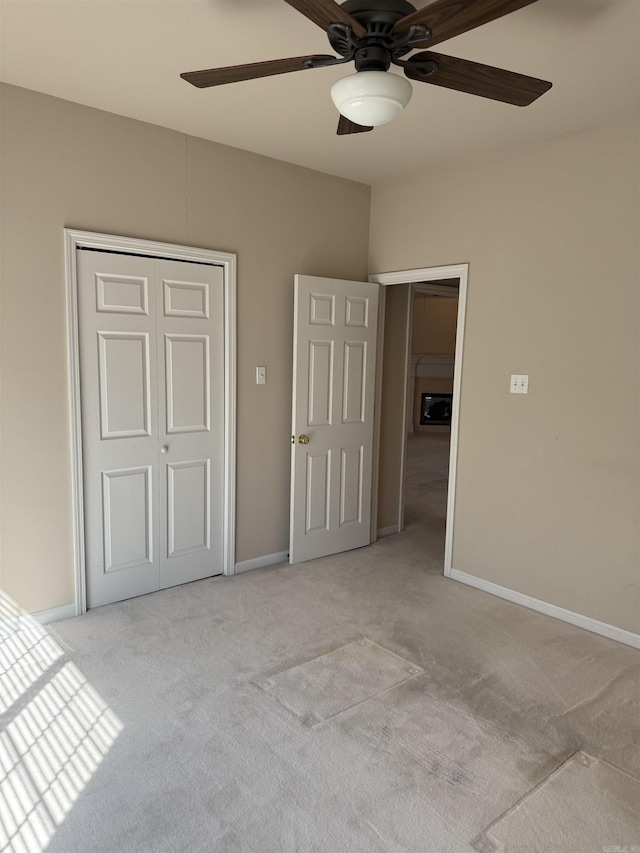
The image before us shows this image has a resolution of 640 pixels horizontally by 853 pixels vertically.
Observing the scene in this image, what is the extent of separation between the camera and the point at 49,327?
2.98 metres

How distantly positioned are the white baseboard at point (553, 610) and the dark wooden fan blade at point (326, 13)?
3.01 metres

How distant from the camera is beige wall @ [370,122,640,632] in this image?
3.07 meters

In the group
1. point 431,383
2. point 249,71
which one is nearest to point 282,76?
point 249,71

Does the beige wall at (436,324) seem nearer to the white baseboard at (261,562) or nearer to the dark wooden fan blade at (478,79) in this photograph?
the white baseboard at (261,562)

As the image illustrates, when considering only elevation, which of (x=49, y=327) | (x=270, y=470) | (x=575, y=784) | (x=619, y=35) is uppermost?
(x=619, y=35)

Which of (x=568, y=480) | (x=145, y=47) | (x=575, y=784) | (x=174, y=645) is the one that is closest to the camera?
(x=575, y=784)

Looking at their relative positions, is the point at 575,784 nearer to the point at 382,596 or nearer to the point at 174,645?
the point at 382,596

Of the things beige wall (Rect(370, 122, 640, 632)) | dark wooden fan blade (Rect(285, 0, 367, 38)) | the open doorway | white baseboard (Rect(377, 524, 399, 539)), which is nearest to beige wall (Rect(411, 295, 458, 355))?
the open doorway

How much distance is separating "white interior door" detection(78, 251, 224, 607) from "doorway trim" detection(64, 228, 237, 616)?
0.04 metres

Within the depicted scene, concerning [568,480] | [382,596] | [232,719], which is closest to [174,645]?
[232,719]

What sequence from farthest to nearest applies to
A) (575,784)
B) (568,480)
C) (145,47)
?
1. (568,480)
2. (145,47)
3. (575,784)

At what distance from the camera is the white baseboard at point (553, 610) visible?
3.12 m

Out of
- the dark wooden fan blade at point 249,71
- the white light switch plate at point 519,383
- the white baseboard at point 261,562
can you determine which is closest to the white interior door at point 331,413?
the white baseboard at point 261,562

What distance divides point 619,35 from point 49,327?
2762 millimetres
